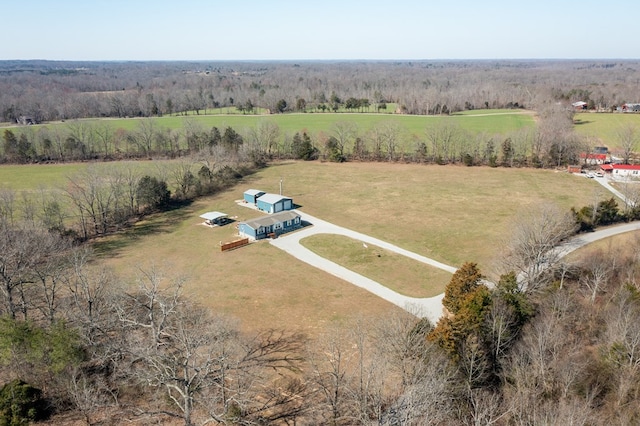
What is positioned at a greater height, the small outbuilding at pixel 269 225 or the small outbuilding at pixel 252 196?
the small outbuilding at pixel 252 196

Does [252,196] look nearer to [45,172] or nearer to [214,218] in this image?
[214,218]

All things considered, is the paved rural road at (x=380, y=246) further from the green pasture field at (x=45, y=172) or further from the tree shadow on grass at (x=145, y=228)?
the green pasture field at (x=45, y=172)

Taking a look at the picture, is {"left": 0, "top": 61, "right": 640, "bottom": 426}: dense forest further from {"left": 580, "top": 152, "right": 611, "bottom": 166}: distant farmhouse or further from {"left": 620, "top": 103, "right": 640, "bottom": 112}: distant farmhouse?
{"left": 620, "top": 103, "right": 640, "bottom": 112}: distant farmhouse

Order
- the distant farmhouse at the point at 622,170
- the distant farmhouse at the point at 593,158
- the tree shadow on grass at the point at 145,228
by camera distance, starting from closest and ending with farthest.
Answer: the tree shadow on grass at the point at 145,228
the distant farmhouse at the point at 622,170
the distant farmhouse at the point at 593,158

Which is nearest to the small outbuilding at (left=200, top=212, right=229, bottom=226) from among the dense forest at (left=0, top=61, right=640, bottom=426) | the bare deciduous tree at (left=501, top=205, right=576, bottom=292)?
the dense forest at (left=0, top=61, right=640, bottom=426)

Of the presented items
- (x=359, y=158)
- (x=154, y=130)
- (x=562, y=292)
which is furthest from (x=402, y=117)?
(x=562, y=292)

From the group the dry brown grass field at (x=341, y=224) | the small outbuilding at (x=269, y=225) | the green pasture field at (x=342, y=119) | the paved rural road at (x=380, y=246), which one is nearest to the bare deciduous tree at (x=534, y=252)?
the dry brown grass field at (x=341, y=224)
